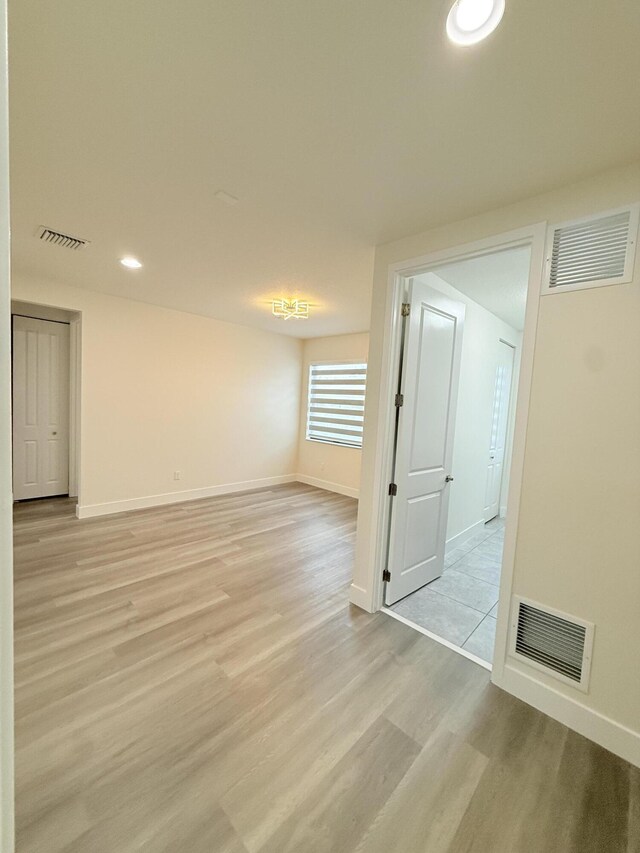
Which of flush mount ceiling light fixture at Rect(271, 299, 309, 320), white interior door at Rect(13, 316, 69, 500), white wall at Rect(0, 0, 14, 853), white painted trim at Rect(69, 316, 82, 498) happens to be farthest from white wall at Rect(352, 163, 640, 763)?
white interior door at Rect(13, 316, 69, 500)

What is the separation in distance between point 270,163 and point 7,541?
1772 mm

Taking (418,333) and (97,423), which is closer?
(418,333)

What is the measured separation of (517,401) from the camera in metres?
1.74

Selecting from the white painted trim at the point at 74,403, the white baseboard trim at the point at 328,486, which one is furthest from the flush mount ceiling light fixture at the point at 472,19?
the white baseboard trim at the point at 328,486

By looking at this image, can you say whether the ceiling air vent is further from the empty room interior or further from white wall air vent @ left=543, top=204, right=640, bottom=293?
white wall air vent @ left=543, top=204, right=640, bottom=293

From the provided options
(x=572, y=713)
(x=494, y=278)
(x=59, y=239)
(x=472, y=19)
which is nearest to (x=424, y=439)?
(x=494, y=278)

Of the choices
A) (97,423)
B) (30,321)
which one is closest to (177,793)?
(97,423)

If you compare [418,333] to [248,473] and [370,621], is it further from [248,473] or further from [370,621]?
[248,473]

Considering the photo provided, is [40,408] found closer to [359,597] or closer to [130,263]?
[130,263]

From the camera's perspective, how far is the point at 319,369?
6.05 m

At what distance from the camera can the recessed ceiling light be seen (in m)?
2.85

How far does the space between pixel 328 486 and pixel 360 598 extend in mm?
3349

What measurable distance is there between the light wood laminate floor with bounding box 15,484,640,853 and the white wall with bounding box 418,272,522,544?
1676 millimetres

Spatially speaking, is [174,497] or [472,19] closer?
[472,19]
